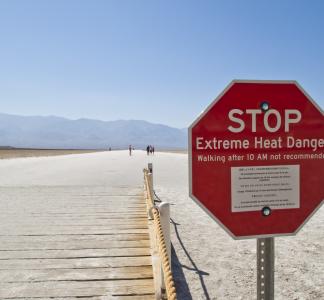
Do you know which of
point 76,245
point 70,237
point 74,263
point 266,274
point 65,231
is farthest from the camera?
point 65,231

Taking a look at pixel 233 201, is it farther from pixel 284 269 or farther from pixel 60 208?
pixel 60 208

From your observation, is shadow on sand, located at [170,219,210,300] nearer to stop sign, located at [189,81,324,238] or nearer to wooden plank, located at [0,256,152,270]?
wooden plank, located at [0,256,152,270]

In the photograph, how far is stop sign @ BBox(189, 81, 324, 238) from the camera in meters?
2.08

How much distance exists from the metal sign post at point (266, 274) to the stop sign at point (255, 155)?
4.1 inches

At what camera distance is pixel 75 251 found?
614 centimetres

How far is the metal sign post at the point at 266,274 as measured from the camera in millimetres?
2029

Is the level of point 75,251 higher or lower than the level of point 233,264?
higher

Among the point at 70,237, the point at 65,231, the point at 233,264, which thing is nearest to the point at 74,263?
the point at 70,237

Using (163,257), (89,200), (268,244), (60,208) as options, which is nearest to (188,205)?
(89,200)

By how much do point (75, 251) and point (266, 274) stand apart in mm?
4714

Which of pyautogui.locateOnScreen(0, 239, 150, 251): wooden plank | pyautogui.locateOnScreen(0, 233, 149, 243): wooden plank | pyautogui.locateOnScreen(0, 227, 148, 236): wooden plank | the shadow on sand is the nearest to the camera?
the shadow on sand

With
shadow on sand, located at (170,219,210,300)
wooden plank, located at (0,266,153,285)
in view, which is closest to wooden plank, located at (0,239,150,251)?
shadow on sand, located at (170,219,210,300)

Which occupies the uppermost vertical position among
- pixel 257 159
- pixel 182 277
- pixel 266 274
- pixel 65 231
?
pixel 257 159

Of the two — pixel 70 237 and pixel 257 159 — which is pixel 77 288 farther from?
pixel 257 159
